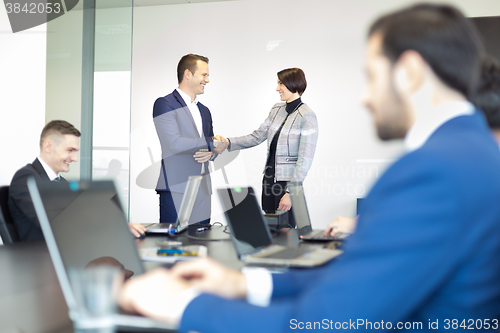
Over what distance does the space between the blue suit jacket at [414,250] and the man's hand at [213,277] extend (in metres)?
0.19

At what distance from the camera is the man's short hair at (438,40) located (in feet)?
2.54

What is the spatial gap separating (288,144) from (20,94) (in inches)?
80.2

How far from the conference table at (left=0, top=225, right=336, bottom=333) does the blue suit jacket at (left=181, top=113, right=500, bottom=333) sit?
664mm

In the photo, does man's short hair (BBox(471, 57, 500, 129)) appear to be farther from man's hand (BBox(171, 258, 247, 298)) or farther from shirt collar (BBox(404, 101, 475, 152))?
man's hand (BBox(171, 258, 247, 298))

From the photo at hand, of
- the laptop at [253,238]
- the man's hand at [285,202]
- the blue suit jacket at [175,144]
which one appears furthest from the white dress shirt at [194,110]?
the laptop at [253,238]

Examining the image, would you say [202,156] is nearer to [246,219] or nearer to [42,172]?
[42,172]

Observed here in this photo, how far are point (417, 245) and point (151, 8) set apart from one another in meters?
6.29

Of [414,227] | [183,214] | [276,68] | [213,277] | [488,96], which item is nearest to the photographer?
[414,227]

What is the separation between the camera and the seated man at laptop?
2193mm

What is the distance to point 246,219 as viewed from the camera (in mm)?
1899

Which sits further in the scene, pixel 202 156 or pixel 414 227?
pixel 202 156

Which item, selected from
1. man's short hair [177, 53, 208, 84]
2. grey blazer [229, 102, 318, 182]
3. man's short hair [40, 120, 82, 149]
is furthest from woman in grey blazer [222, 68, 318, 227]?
man's short hair [40, 120, 82, 149]

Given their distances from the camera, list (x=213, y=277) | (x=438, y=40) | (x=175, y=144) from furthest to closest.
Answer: (x=175, y=144)
(x=213, y=277)
(x=438, y=40)

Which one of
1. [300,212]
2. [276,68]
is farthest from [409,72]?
[276,68]
